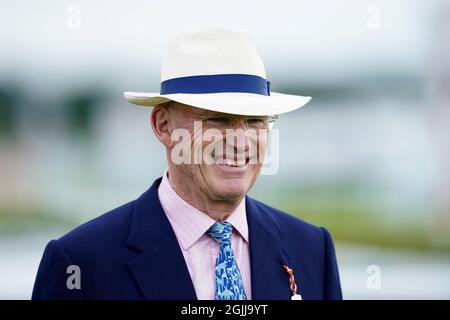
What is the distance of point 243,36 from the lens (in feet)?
7.93

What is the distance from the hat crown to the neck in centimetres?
38

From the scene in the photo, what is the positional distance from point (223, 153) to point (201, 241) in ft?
1.10

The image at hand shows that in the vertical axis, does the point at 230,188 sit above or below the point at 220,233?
above

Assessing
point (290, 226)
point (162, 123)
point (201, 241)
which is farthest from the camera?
point (290, 226)

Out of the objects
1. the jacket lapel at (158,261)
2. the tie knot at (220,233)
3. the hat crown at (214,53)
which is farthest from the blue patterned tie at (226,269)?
the hat crown at (214,53)

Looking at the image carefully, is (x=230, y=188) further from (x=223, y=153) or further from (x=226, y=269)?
(x=226, y=269)

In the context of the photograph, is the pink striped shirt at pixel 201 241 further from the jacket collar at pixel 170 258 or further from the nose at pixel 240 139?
the nose at pixel 240 139

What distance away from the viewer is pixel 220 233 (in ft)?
7.79

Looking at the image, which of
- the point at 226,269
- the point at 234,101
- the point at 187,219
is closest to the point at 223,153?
the point at 234,101

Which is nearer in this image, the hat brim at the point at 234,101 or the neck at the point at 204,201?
the hat brim at the point at 234,101

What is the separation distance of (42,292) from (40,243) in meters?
4.50

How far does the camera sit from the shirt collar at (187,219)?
2379 mm
